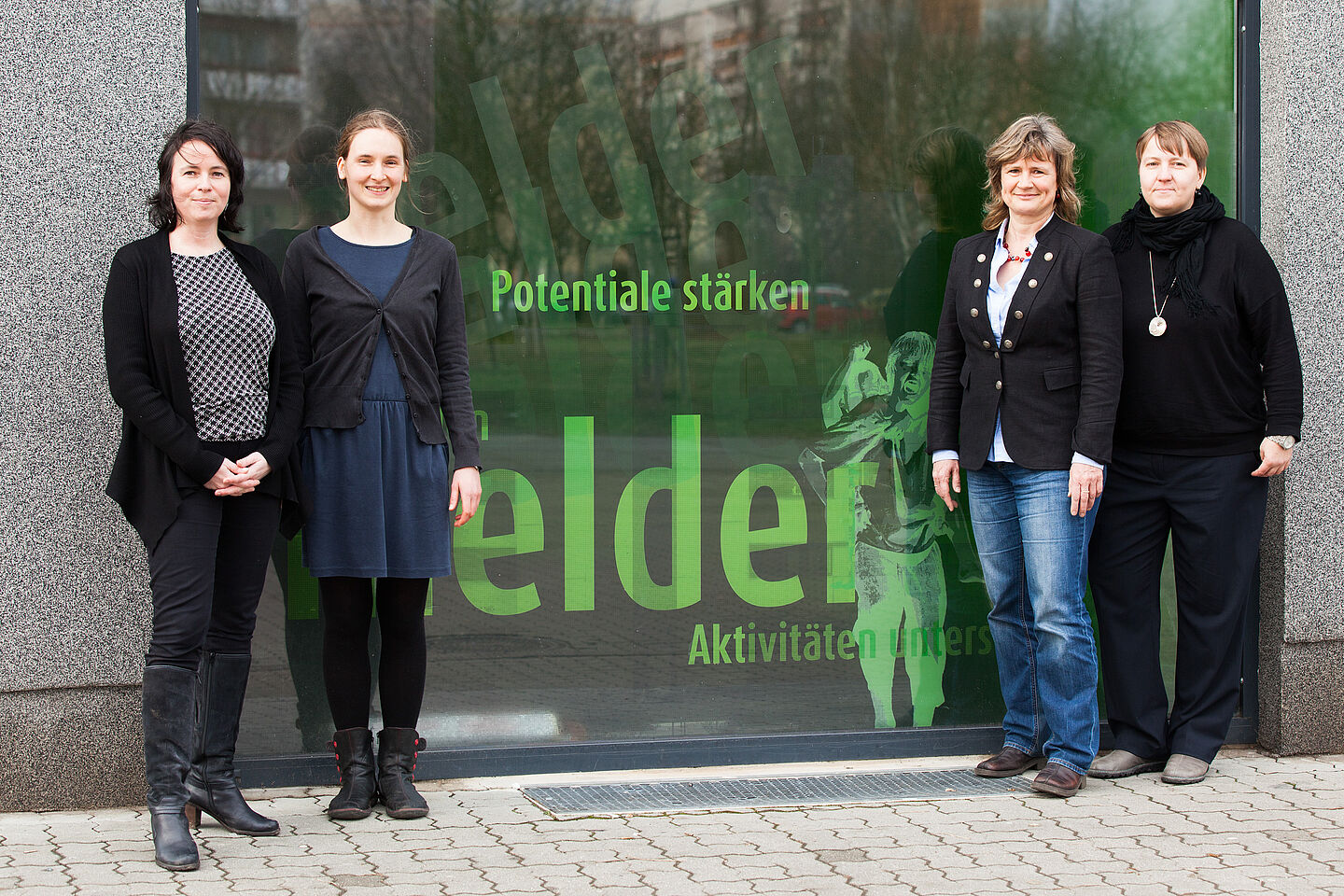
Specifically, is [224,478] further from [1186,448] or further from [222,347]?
[1186,448]

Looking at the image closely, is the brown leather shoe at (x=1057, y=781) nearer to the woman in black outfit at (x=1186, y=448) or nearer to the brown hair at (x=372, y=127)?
the woman in black outfit at (x=1186, y=448)

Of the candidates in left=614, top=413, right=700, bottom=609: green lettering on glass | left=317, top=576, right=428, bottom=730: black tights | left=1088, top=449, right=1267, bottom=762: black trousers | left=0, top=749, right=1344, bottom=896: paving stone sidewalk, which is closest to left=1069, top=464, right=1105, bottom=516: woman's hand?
left=1088, top=449, right=1267, bottom=762: black trousers

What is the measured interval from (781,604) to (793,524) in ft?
0.95

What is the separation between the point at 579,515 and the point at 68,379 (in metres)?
1.67

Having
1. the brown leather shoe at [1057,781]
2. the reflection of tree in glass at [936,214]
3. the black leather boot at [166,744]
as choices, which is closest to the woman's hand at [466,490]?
the black leather boot at [166,744]

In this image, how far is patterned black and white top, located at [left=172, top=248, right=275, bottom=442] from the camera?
389cm

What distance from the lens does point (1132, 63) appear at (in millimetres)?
5254

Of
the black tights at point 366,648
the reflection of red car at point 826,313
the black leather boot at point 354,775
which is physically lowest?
the black leather boot at point 354,775

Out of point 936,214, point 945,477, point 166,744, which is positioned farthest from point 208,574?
point 936,214

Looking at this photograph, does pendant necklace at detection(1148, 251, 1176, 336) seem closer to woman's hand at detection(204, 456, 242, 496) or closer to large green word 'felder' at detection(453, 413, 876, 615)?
large green word 'felder' at detection(453, 413, 876, 615)

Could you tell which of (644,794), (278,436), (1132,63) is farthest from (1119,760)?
(278,436)

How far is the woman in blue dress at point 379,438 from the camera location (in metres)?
4.13

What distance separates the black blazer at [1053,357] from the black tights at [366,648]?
1.87 metres

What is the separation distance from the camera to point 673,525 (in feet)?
16.4
